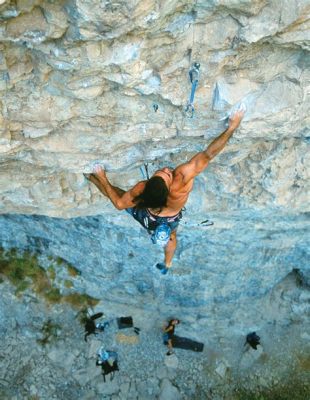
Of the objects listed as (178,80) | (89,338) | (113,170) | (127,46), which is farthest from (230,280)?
(127,46)

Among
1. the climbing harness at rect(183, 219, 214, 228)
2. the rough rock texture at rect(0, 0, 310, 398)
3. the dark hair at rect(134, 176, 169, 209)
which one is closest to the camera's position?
the rough rock texture at rect(0, 0, 310, 398)

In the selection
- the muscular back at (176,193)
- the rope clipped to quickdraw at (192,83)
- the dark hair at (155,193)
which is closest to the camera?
the rope clipped to quickdraw at (192,83)

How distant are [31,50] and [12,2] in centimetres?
58

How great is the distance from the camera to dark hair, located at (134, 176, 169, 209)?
4055mm

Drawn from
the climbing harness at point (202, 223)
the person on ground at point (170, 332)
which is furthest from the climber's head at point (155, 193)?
the person on ground at point (170, 332)

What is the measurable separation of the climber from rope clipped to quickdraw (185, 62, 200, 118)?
0.37 metres

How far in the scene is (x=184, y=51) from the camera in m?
3.51

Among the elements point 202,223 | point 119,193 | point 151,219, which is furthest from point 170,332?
point 119,193

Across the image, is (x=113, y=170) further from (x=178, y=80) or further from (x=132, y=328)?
(x=132, y=328)

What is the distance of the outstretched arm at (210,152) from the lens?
13.4 ft

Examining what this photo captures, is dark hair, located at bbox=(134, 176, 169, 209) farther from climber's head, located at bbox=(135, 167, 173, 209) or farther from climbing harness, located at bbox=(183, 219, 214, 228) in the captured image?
climbing harness, located at bbox=(183, 219, 214, 228)

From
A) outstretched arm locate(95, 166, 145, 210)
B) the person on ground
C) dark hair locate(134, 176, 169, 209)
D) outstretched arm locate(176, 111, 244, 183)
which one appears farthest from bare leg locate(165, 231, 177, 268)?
the person on ground

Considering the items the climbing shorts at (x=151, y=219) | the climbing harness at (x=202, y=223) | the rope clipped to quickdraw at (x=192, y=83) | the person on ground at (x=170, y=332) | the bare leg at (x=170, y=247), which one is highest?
the rope clipped to quickdraw at (x=192, y=83)

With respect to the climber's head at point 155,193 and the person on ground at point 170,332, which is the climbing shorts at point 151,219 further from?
the person on ground at point 170,332
